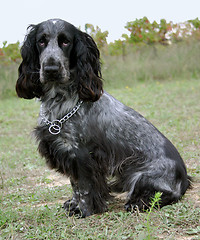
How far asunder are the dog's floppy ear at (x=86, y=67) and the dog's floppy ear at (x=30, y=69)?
17.6 inches

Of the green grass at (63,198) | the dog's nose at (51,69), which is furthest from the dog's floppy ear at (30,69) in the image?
the green grass at (63,198)

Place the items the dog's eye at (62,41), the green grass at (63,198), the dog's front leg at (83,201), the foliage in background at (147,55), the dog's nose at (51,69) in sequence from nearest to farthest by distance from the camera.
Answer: the green grass at (63,198)
the dog's nose at (51,69)
the dog's eye at (62,41)
the dog's front leg at (83,201)
the foliage in background at (147,55)

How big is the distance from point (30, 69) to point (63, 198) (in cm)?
170

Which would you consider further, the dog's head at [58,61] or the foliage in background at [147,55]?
the foliage in background at [147,55]

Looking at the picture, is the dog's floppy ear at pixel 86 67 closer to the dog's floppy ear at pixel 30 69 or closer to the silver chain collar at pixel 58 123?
the silver chain collar at pixel 58 123

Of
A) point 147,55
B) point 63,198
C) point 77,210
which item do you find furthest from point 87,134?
point 147,55

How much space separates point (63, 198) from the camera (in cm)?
441

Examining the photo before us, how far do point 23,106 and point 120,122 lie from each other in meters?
8.13

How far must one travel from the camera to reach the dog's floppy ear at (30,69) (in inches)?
149

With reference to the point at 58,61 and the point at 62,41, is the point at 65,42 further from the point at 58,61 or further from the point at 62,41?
the point at 58,61

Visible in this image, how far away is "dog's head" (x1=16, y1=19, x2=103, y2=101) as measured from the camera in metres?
3.49

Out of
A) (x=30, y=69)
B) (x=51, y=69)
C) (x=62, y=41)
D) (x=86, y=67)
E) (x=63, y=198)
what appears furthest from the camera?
(x=63, y=198)

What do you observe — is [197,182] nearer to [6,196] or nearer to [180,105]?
[6,196]

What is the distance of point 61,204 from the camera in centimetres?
409
